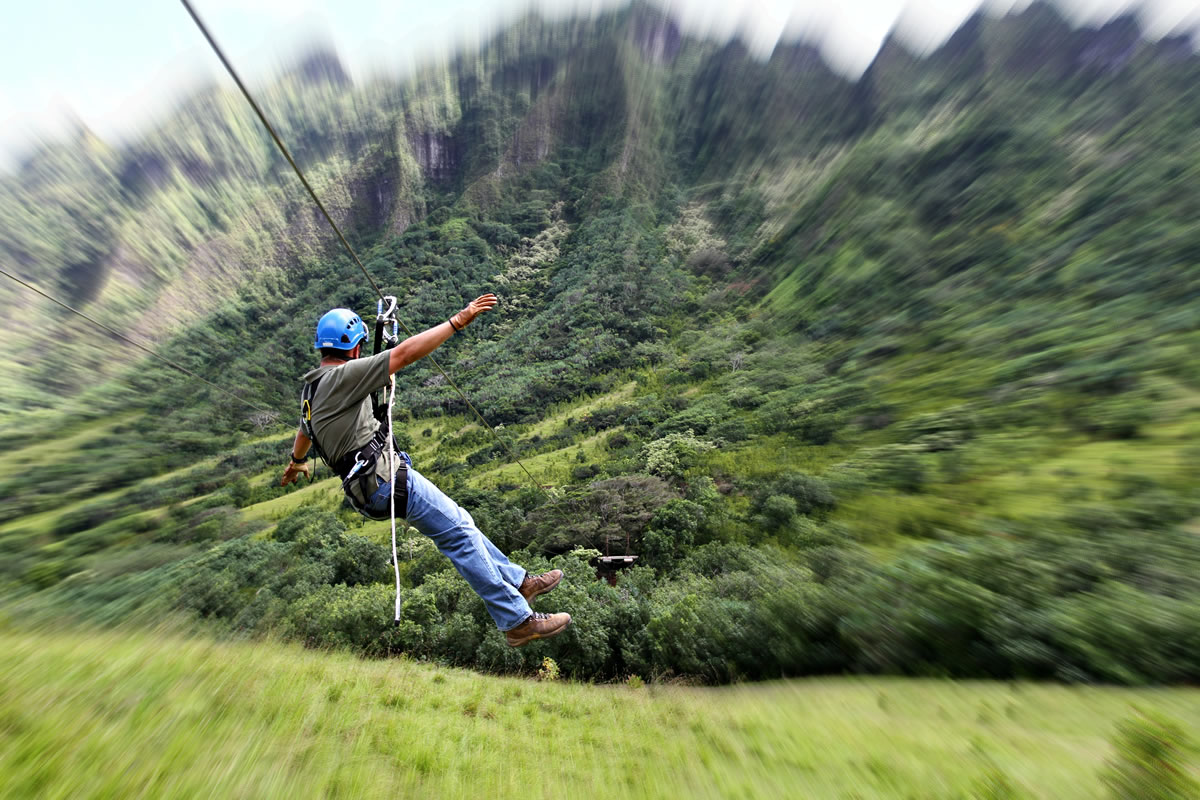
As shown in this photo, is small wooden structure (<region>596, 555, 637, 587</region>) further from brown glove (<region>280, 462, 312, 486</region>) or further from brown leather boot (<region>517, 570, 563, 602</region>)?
brown glove (<region>280, 462, 312, 486</region>)

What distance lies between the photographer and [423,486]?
3.95 m

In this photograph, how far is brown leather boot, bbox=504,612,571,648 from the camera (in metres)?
4.27

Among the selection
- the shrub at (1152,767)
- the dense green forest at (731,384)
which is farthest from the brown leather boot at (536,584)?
the shrub at (1152,767)

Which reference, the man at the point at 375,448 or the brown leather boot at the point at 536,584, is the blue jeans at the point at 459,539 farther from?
the brown leather boot at the point at 536,584

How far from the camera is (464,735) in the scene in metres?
3.67

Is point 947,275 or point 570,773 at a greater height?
point 947,275

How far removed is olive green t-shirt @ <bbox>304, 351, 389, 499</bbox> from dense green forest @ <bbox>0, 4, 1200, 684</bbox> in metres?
3.47

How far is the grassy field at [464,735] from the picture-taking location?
2.49 metres

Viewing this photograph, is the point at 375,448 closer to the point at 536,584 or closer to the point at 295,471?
the point at 295,471

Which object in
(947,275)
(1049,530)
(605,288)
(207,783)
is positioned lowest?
(207,783)

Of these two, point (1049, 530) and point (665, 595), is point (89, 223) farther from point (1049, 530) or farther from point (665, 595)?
point (1049, 530)

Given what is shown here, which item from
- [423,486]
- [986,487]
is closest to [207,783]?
[423,486]

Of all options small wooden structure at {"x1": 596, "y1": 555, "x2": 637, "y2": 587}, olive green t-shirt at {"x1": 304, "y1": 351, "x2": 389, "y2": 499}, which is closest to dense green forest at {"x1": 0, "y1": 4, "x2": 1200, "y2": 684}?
small wooden structure at {"x1": 596, "y1": 555, "x2": 637, "y2": 587}

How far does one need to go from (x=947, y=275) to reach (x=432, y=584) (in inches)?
1931
